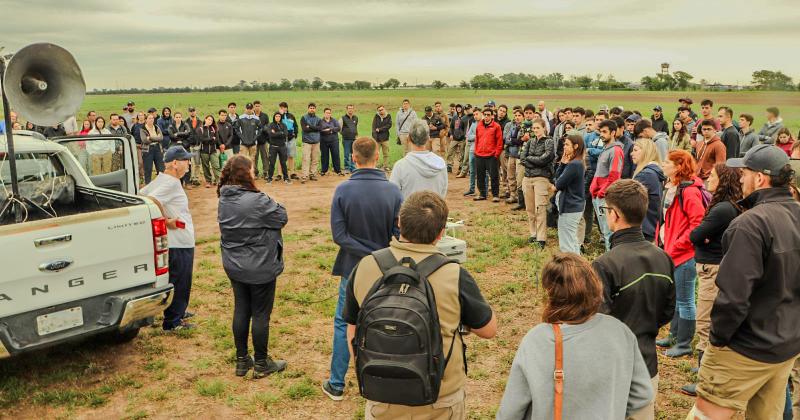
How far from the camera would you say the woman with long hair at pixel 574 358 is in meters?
2.34

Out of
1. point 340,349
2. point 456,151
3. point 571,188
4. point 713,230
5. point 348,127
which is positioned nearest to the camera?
point 713,230

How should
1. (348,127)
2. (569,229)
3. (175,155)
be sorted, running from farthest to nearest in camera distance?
(348,127) < (569,229) < (175,155)

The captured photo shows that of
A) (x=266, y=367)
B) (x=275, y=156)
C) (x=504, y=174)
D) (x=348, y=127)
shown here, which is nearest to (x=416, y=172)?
(x=266, y=367)

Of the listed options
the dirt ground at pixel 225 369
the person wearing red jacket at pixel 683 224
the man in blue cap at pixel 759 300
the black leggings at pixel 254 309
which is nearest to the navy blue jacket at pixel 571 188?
the dirt ground at pixel 225 369

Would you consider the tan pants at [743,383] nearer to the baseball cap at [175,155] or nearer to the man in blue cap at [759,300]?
the man in blue cap at [759,300]

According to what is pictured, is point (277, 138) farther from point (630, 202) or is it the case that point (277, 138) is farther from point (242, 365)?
point (630, 202)

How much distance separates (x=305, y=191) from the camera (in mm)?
14430

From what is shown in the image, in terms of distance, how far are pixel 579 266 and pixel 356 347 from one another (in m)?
1.10

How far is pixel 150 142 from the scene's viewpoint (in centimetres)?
1456

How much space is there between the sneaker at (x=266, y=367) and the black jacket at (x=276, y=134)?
10.4 meters

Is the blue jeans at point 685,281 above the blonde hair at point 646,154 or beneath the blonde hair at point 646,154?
beneath

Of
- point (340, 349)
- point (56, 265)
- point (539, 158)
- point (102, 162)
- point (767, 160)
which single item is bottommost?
point (340, 349)

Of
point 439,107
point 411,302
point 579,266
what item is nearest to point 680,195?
point 579,266

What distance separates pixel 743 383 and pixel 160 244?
459 centimetres
